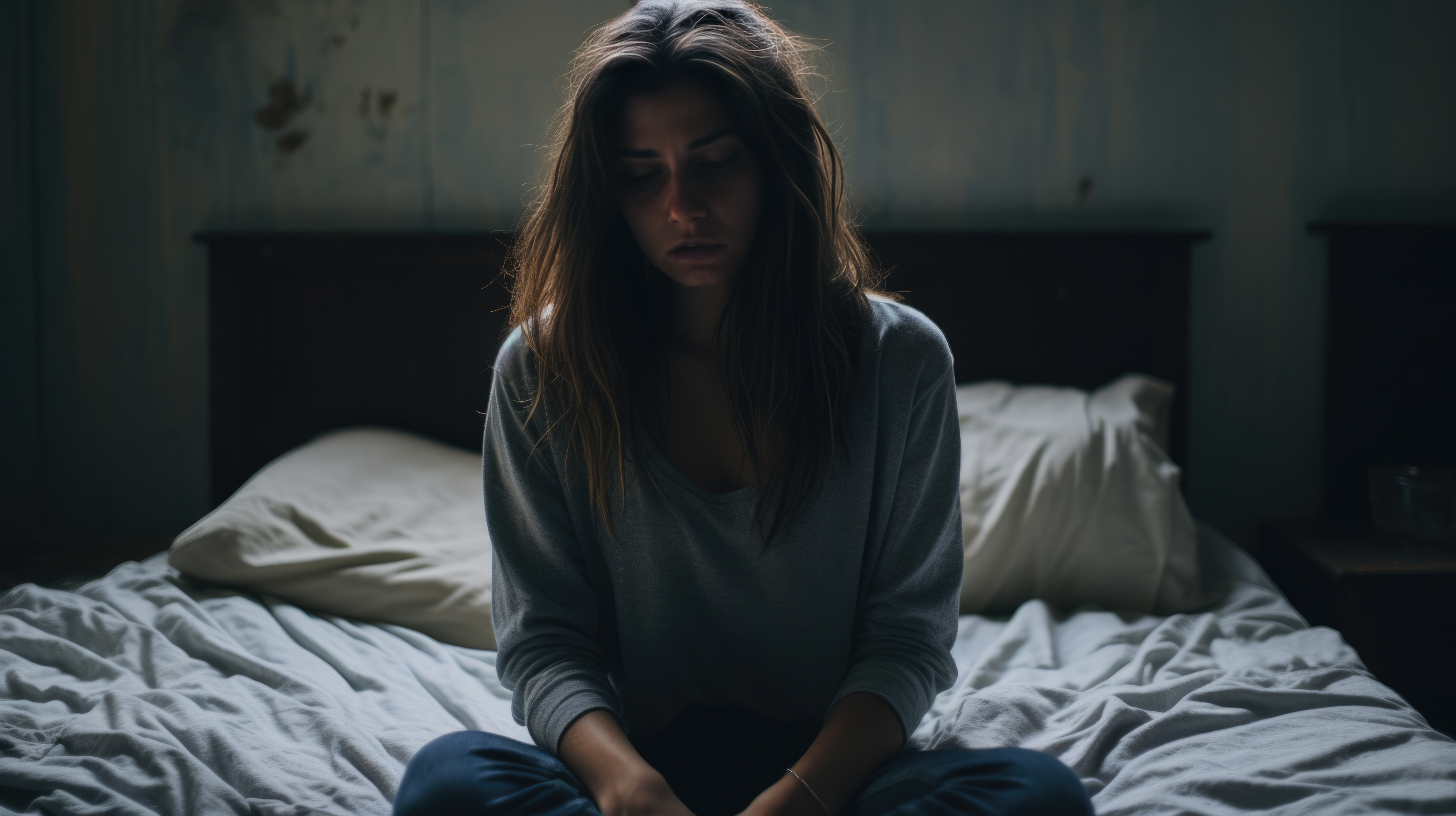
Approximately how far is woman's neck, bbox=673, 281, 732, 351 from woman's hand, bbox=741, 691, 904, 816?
413 millimetres

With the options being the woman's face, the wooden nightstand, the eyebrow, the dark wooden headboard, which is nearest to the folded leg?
the woman's face

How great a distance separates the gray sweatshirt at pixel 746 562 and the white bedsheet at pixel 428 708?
19 cm

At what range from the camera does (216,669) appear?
124 centimetres

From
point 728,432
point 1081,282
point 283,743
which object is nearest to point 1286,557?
point 1081,282

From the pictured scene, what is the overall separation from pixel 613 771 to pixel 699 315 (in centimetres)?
49

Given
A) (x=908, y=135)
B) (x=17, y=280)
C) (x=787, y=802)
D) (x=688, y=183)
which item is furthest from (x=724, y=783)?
(x=17, y=280)

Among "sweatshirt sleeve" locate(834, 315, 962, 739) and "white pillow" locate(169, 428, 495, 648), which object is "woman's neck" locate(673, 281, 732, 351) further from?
"white pillow" locate(169, 428, 495, 648)

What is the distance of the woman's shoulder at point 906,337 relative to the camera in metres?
1.00

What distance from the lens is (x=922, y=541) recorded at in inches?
38.7

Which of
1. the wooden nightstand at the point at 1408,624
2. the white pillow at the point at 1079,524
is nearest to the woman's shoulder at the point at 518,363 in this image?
the white pillow at the point at 1079,524

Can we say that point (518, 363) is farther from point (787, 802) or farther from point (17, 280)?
point (17, 280)

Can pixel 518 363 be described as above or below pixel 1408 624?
above

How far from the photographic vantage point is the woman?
3.01 feet

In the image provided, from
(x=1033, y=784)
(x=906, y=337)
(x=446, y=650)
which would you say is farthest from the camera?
(x=446, y=650)
